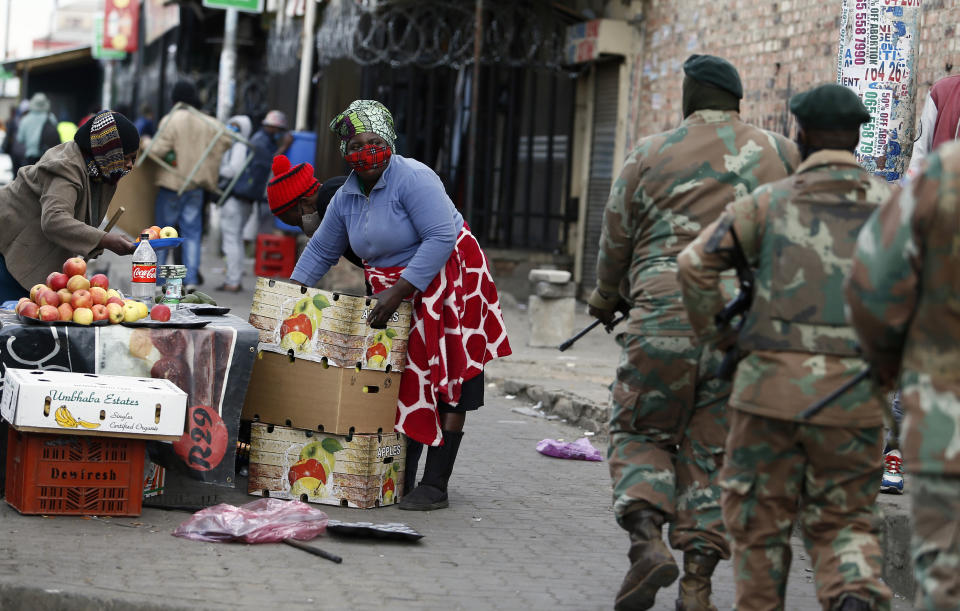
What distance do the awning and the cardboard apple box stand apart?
115ft

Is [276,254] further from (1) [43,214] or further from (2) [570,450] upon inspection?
→ (1) [43,214]

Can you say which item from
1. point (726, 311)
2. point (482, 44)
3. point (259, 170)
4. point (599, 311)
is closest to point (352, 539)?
point (599, 311)

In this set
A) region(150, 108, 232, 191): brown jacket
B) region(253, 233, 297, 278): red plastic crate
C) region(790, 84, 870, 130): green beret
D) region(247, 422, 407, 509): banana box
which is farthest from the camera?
region(253, 233, 297, 278): red plastic crate

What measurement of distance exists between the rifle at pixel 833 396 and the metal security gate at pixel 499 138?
476 inches

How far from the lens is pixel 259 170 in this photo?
14.9 metres

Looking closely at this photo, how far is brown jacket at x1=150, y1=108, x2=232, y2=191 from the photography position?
43.5 feet

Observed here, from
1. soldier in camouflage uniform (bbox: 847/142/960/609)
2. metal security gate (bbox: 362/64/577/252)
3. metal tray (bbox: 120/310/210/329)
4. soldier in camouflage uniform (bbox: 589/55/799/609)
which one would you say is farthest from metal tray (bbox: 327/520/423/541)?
metal security gate (bbox: 362/64/577/252)

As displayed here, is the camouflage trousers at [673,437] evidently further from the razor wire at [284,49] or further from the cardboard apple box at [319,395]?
the razor wire at [284,49]

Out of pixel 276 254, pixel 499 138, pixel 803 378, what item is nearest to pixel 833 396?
pixel 803 378

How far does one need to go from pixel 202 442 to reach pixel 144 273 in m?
0.98

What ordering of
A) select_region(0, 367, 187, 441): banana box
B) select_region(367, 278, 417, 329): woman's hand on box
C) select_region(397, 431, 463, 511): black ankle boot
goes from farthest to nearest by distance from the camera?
select_region(397, 431, 463, 511): black ankle boot
select_region(367, 278, 417, 329): woman's hand on box
select_region(0, 367, 187, 441): banana box

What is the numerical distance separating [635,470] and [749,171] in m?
1.11

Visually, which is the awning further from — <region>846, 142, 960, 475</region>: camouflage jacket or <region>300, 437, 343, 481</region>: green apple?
<region>846, 142, 960, 475</region>: camouflage jacket

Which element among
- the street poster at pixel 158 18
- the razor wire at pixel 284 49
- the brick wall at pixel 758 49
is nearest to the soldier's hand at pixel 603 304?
the brick wall at pixel 758 49
